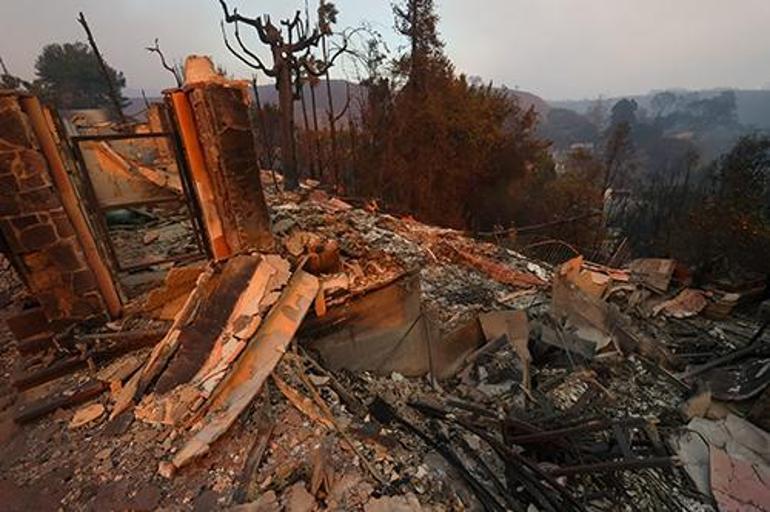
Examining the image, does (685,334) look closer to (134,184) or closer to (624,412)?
(624,412)

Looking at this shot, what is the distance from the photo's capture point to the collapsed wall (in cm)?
315

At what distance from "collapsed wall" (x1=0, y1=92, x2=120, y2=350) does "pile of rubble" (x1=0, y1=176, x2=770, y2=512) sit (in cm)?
31

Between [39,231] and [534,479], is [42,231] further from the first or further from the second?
[534,479]

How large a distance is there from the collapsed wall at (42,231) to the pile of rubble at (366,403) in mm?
314

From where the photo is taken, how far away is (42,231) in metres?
3.40

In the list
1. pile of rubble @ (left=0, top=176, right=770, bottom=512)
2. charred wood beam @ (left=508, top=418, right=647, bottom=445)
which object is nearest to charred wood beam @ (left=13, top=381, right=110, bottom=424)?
pile of rubble @ (left=0, top=176, right=770, bottom=512)

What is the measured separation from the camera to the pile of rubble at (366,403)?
2545 mm

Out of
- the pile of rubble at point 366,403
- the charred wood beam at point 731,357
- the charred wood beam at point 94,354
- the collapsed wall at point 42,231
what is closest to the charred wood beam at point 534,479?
the pile of rubble at point 366,403

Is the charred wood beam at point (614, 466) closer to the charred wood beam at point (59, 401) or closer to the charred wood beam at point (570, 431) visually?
the charred wood beam at point (570, 431)

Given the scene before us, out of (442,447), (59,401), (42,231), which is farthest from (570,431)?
(42,231)

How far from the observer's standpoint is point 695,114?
89000 millimetres

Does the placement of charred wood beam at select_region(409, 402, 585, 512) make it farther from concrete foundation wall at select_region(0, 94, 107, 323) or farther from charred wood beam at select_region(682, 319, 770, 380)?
concrete foundation wall at select_region(0, 94, 107, 323)

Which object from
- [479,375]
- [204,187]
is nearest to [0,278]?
[204,187]

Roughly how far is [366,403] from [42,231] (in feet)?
11.1
